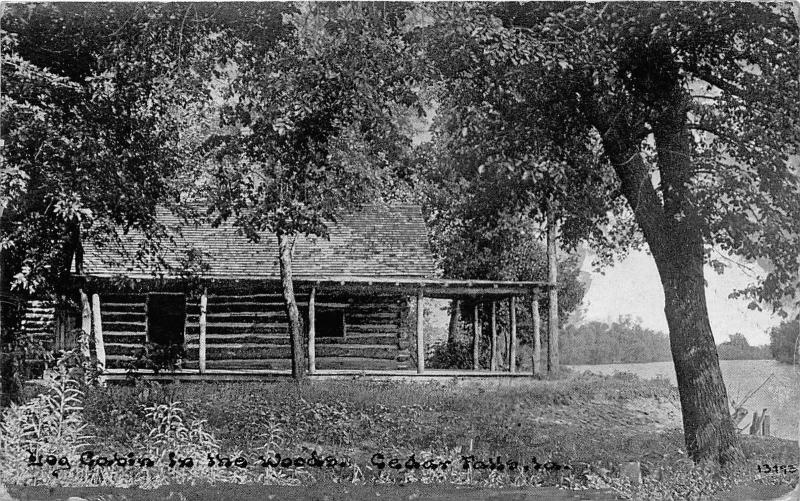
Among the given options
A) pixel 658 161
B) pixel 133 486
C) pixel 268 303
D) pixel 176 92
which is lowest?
pixel 133 486

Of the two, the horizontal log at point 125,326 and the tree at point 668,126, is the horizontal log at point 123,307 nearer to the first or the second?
the horizontal log at point 125,326

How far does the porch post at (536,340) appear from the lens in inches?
210

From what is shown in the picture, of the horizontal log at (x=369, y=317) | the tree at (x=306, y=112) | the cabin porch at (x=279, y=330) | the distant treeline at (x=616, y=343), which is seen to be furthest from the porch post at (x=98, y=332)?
the distant treeline at (x=616, y=343)

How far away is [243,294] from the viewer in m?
5.62

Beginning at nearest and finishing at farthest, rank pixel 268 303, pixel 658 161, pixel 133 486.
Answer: pixel 133 486 < pixel 658 161 < pixel 268 303

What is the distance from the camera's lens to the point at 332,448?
509 cm

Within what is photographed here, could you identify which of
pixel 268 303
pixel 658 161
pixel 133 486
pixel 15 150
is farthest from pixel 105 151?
pixel 658 161

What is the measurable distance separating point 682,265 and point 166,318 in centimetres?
371

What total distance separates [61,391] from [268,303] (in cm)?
163

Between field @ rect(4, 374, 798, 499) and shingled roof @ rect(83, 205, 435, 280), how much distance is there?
2.78 feet

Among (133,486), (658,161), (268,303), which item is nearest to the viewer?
(133,486)

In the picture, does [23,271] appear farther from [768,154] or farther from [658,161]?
[768,154]

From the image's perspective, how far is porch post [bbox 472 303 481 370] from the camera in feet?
18.4

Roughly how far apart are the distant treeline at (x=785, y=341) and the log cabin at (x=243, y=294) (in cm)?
166
